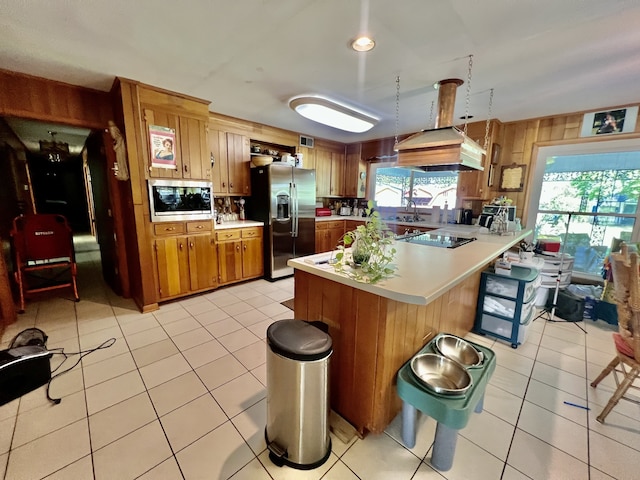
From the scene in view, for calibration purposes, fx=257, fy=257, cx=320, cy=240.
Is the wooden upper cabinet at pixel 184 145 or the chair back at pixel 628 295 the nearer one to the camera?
the chair back at pixel 628 295

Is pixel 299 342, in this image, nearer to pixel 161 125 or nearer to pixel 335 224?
pixel 161 125

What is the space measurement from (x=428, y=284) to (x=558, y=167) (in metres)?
3.87

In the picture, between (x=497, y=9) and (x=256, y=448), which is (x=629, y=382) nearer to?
(x=256, y=448)

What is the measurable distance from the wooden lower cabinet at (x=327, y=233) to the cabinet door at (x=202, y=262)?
199 centimetres

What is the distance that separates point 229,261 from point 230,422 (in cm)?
242

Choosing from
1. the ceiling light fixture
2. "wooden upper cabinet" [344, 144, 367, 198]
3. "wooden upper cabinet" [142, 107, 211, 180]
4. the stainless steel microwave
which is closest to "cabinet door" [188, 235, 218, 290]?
the stainless steel microwave

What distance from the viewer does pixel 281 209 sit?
4.04 metres

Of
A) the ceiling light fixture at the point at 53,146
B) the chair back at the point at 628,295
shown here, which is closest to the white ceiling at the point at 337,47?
the chair back at the point at 628,295

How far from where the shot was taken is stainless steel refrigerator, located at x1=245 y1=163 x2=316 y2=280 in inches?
154

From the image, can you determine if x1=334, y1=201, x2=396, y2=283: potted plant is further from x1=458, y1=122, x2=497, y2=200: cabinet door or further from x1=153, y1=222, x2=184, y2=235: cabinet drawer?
x1=458, y1=122, x2=497, y2=200: cabinet door

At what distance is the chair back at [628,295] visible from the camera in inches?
59.2

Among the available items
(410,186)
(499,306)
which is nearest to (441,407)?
(499,306)

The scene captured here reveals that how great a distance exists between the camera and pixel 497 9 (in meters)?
1.54

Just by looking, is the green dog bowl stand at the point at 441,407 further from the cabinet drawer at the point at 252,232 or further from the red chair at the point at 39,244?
the red chair at the point at 39,244
